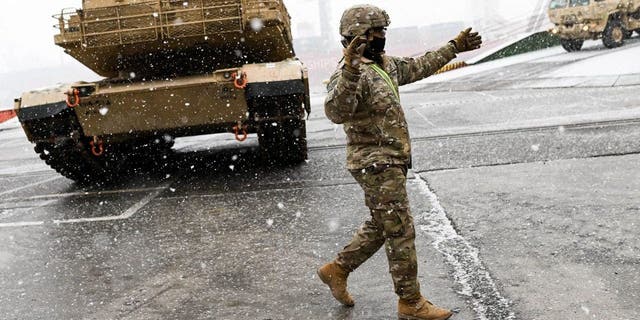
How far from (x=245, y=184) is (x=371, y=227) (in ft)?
12.7

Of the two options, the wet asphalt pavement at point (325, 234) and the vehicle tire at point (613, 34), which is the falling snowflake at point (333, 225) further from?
the vehicle tire at point (613, 34)

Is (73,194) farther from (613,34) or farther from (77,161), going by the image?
(613,34)

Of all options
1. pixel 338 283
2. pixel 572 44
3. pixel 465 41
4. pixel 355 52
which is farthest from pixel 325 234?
pixel 572 44

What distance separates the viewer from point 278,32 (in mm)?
8125

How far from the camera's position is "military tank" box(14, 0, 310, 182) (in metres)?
7.35

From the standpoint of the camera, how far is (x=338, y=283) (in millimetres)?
3551

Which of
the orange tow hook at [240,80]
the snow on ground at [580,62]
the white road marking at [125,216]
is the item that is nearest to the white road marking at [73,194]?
the white road marking at [125,216]

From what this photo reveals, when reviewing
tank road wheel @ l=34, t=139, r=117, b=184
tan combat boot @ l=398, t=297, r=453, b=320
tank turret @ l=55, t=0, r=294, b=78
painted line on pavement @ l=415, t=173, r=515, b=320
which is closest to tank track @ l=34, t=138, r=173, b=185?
tank road wheel @ l=34, t=139, r=117, b=184

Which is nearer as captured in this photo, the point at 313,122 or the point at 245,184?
the point at 245,184

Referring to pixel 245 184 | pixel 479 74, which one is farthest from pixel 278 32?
pixel 479 74

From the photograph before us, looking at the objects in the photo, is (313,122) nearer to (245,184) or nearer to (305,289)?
(245,184)

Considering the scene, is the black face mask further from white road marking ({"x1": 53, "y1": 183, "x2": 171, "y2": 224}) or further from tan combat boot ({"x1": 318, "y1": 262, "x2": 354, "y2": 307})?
white road marking ({"x1": 53, "y1": 183, "x2": 171, "y2": 224})

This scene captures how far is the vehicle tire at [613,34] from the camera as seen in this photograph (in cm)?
2000

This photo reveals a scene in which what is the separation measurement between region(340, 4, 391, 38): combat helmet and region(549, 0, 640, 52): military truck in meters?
18.4
